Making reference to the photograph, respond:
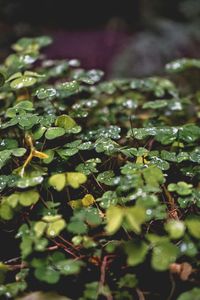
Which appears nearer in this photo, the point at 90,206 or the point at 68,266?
the point at 68,266

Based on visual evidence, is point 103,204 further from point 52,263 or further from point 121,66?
point 121,66

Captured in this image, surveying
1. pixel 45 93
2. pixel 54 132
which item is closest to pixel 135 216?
pixel 54 132

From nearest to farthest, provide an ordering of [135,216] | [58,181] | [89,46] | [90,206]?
1. [135,216]
2. [58,181]
3. [90,206]
4. [89,46]

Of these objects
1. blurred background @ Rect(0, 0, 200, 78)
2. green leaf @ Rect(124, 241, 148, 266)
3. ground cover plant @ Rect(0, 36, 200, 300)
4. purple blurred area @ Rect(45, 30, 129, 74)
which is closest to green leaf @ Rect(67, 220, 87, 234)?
ground cover plant @ Rect(0, 36, 200, 300)

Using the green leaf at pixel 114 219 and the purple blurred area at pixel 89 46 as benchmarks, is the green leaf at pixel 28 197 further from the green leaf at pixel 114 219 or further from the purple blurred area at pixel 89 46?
the purple blurred area at pixel 89 46

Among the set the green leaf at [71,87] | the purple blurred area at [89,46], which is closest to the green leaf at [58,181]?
the green leaf at [71,87]

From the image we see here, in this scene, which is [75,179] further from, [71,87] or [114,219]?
[71,87]

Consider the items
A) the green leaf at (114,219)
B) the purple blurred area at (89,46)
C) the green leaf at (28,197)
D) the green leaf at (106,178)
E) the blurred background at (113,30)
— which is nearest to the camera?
the green leaf at (114,219)
